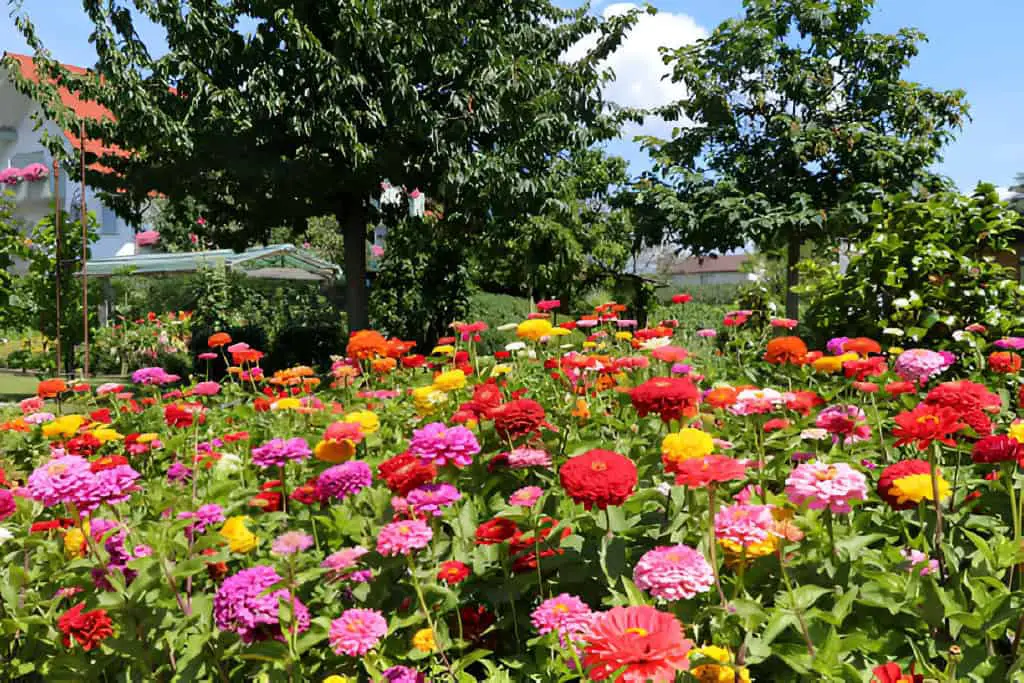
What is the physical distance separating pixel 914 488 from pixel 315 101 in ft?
33.1

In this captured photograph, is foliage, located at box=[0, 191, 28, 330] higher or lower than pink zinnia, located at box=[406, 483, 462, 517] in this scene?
higher

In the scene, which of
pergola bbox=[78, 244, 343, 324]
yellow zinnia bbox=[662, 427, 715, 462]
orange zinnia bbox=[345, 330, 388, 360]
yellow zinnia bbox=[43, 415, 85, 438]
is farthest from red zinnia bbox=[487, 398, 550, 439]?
pergola bbox=[78, 244, 343, 324]

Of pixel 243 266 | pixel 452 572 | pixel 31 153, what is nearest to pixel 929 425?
pixel 452 572

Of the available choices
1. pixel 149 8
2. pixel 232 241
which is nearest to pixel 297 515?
pixel 149 8

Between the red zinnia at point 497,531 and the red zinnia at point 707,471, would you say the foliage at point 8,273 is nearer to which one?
the red zinnia at point 497,531

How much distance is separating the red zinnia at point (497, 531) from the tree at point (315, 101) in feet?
27.6

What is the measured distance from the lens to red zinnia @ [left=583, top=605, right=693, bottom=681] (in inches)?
46.1

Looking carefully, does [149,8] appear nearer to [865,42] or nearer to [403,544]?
[403,544]

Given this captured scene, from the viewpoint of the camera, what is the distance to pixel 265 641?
1743 millimetres

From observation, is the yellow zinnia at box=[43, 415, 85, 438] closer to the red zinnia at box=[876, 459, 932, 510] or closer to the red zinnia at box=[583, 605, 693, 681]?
the red zinnia at box=[583, 605, 693, 681]

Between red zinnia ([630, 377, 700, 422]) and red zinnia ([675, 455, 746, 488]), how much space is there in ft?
1.31

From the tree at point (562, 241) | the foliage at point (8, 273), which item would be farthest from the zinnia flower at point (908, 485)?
the foliage at point (8, 273)

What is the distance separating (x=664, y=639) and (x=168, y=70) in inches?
439

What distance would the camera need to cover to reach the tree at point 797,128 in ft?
48.3
